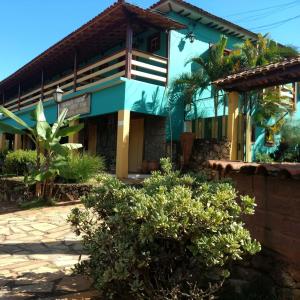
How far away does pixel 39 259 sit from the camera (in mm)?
5871

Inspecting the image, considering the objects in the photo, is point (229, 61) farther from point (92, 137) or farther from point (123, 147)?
point (92, 137)

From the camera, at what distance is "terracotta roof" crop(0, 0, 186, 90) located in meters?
13.3

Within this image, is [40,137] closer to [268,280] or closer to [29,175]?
[29,175]

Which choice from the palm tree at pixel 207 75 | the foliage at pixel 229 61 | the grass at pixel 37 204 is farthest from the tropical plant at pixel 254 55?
the grass at pixel 37 204

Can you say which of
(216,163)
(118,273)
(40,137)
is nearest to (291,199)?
(216,163)

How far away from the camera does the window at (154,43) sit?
623 inches

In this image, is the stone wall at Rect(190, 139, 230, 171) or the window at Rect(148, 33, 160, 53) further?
the window at Rect(148, 33, 160, 53)

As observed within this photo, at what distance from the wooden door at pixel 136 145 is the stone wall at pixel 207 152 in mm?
3257

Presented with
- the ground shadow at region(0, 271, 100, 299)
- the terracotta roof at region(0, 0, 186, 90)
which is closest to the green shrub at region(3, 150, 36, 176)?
the terracotta roof at region(0, 0, 186, 90)

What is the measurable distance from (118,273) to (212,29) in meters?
15.3

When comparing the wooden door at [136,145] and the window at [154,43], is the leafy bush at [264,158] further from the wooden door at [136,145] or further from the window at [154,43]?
the window at [154,43]

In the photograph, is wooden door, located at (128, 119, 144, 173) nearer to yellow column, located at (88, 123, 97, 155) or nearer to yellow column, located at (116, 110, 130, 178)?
yellow column, located at (116, 110, 130, 178)

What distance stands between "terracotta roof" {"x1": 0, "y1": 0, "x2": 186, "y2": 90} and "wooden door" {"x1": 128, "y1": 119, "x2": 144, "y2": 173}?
377 centimetres

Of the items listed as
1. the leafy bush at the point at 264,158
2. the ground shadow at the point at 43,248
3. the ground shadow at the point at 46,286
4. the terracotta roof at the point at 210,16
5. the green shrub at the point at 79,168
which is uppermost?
the terracotta roof at the point at 210,16
